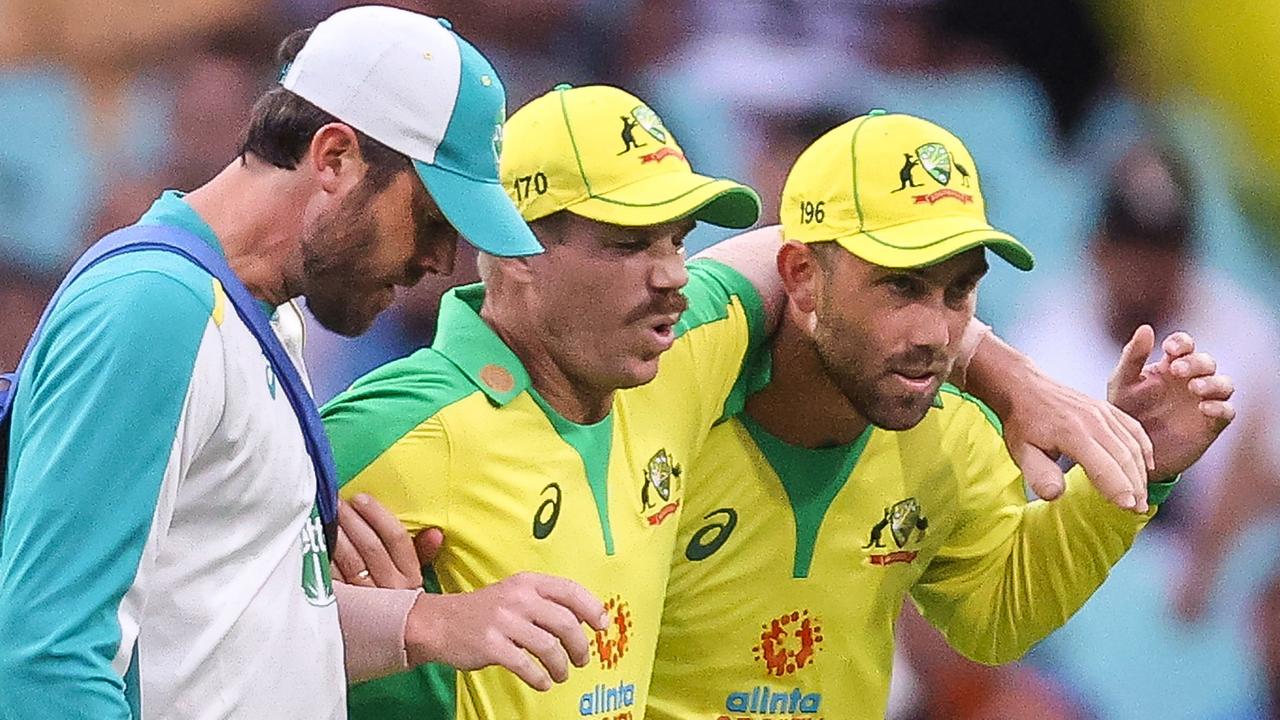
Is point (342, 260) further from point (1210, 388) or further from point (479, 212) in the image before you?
point (1210, 388)

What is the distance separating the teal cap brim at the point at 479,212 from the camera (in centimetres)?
157

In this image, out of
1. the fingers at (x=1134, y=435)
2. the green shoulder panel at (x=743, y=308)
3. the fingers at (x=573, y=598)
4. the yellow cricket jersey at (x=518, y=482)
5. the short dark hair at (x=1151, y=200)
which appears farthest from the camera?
the short dark hair at (x=1151, y=200)

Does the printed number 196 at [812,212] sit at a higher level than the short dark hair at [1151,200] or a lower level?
Result: higher

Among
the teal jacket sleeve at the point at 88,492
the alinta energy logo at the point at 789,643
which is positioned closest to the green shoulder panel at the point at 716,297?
the alinta energy logo at the point at 789,643

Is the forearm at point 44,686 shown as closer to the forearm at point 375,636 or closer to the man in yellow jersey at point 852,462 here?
the forearm at point 375,636

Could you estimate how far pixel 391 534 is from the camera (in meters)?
1.83

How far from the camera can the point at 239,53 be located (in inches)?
127

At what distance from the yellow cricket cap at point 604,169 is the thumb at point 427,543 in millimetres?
375

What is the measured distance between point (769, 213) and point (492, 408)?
1.53 m

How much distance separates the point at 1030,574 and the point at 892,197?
50 cm

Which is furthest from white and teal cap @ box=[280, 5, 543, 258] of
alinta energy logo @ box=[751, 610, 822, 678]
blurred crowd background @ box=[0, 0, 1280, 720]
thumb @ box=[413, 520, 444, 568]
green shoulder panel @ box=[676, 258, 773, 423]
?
blurred crowd background @ box=[0, 0, 1280, 720]

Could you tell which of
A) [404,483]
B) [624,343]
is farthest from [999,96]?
[404,483]

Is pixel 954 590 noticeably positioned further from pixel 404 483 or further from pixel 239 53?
pixel 239 53

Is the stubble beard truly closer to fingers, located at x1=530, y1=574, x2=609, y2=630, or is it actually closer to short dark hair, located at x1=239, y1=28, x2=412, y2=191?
short dark hair, located at x1=239, y1=28, x2=412, y2=191
